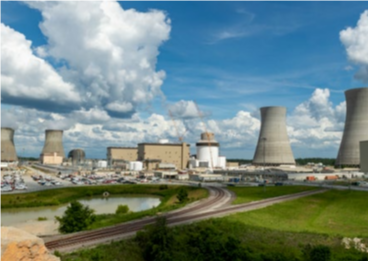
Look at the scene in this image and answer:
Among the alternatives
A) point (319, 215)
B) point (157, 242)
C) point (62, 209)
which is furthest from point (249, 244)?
point (62, 209)

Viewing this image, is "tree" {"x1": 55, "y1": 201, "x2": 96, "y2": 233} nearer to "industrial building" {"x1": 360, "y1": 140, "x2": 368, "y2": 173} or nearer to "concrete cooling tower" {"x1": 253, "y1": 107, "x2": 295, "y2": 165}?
"industrial building" {"x1": 360, "y1": 140, "x2": 368, "y2": 173}

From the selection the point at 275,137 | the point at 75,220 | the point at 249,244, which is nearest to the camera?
the point at 249,244

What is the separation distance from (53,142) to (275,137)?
99447 millimetres

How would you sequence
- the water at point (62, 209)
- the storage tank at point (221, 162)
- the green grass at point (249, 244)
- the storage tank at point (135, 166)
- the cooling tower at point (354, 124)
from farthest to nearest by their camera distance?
the storage tank at point (221, 162)
the storage tank at point (135, 166)
the cooling tower at point (354, 124)
the water at point (62, 209)
the green grass at point (249, 244)

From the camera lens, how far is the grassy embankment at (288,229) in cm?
1954

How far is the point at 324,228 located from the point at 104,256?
1883cm

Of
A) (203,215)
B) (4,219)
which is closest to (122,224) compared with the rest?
(203,215)

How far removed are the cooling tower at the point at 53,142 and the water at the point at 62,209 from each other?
306 feet

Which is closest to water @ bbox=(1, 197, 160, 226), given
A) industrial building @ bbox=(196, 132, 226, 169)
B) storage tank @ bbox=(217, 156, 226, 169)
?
industrial building @ bbox=(196, 132, 226, 169)

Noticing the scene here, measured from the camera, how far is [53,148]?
484 ft

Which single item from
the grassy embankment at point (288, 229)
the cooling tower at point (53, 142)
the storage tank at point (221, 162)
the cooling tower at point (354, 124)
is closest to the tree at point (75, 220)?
the grassy embankment at point (288, 229)

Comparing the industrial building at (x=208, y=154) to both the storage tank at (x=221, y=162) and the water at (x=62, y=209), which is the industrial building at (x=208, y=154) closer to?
the storage tank at (x=221, y=162)

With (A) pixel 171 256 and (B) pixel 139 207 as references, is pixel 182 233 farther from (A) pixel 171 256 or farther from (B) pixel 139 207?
(B) pixel 139 207

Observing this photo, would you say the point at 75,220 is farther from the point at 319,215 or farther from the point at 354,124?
the point at 354,124
